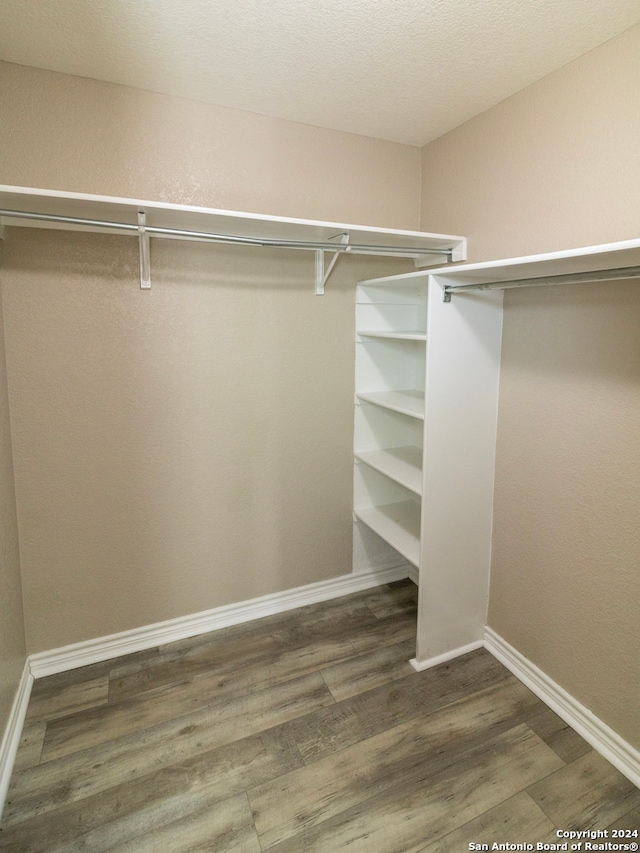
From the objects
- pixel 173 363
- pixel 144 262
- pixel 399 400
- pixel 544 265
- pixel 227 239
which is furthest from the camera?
pixel 399 400

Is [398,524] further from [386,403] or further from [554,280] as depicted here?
[554,280]

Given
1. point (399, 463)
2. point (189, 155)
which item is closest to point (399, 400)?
point (399, 463)

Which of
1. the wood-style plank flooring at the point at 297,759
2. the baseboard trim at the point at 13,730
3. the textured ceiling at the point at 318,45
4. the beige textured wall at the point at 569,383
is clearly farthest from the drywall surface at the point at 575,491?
the baseboard trim at the point at 13,730

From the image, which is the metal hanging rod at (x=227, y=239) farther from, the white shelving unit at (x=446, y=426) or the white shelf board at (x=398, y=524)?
the white shelf board at (x=398, y=524)

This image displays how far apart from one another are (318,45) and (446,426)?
144 centimetres

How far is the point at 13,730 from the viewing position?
1.69 m

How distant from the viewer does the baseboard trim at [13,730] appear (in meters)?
1.53

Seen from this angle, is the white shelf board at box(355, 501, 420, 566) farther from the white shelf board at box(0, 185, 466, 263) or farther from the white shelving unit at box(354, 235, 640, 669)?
the white shelf board at box(0, 185, 466, 263)

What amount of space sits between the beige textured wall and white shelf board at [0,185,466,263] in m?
0.37

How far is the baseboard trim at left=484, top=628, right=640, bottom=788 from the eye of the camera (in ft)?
5.19

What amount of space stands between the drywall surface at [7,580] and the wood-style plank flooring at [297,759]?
0.22 metres

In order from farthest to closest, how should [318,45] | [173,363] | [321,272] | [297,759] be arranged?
[321,272], [173,363], [297,759], [318,45]

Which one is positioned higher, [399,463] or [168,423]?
[168,423]

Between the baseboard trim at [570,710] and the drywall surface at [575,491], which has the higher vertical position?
Result: the drywall surface at [575,491]
